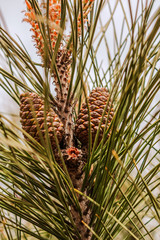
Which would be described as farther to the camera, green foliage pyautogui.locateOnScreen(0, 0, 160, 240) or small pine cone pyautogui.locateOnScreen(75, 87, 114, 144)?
small pine cone pyautogui.locateOnScreen(75, 87, 114, 144)

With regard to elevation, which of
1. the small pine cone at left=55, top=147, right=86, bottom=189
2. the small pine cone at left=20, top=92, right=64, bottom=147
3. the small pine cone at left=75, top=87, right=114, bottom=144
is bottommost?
the small pine cone at left=55, top=147, right=86, bottom=189

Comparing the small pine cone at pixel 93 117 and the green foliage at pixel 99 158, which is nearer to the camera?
the green foliage at pixel 99 158

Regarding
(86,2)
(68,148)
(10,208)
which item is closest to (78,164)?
(68,148)

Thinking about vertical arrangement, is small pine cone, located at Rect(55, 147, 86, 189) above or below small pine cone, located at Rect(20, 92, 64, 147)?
below

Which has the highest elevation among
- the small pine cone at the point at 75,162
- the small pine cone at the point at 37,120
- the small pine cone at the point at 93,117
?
the small pine cone at the point at 93,117

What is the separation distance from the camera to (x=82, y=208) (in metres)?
0.51

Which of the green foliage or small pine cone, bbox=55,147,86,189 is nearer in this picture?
the green foliage

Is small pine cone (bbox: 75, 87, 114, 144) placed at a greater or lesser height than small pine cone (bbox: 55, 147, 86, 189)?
greater

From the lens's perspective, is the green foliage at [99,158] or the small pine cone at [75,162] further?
the small pine cone at [75,162]

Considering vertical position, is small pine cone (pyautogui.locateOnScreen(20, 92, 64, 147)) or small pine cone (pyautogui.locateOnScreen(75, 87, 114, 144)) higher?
small pine cone (pyautogui.locateOnScreen(75, 87, 114, 144))

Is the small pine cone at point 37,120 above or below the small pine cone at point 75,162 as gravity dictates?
above

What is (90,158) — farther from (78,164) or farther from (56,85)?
(56,85)

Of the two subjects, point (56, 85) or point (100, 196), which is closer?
point (100, 196)

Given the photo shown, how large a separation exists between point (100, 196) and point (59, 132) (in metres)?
0.13
